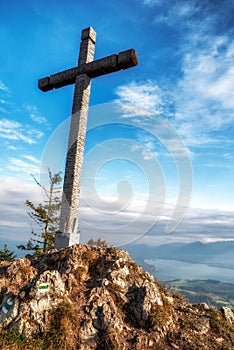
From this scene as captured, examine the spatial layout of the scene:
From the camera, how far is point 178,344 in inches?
333

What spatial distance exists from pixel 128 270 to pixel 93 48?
12538mm

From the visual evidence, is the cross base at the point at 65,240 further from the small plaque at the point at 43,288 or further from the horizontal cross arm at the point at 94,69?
the horizontal cross arm at the point at 94,69

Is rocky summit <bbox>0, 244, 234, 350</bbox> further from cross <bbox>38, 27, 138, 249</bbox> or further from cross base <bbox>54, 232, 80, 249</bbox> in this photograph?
cross <bbox>38, 27, 138, 249</bbox>

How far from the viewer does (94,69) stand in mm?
14703

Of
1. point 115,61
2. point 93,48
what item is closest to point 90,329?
point 115,61

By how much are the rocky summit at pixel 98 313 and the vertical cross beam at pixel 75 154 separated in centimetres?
195

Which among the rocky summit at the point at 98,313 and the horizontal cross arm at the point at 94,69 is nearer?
Answer: the rocky summit at the point at 98,313

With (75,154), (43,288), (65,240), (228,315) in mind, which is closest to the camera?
(43,288)

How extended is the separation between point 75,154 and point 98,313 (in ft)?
25.3

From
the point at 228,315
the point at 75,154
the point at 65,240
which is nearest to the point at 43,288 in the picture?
the point at 65,240

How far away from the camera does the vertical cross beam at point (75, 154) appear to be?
13469mm

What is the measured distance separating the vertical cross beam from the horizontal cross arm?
399 mm

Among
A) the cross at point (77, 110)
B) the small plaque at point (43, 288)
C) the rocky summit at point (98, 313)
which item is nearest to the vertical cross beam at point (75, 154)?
the cross at point (77, 110)

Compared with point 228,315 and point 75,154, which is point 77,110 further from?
point 228,315
